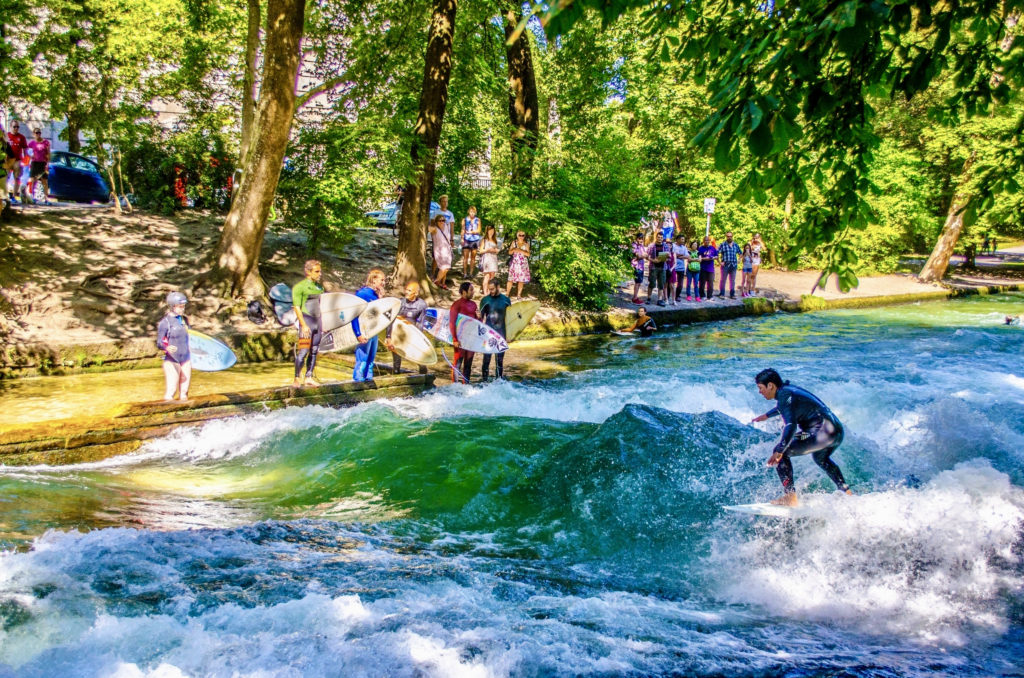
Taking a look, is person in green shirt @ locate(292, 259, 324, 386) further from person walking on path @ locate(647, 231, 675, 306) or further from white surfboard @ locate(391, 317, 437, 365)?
person walking on path @ locate(647, 231, 675, 306)

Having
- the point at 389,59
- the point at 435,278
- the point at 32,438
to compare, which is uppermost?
the point at 389,59

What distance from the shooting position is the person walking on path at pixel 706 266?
21766mm

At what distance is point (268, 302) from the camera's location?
1541 cm

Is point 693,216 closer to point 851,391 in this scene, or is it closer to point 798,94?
point 851,391

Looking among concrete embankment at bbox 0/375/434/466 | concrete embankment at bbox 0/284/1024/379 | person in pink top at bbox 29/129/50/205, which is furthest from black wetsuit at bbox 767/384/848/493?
person in pink top at bbox 29/129/50/205

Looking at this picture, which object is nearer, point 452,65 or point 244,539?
point 244,539

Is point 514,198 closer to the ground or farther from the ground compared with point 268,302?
farther from the ground

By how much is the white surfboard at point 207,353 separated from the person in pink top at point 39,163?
1248 centimetres

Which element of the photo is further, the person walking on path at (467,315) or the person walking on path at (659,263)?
the person walking on path at (659,263)

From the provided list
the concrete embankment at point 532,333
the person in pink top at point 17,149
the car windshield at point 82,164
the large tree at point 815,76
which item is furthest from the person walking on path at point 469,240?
the large tree at point 815,76

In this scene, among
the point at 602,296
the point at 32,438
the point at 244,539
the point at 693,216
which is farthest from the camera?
the point at 693,216

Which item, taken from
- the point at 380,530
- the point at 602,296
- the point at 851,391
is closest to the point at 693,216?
the point at 602,296

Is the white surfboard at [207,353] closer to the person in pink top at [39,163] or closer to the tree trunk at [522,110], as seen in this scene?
the tree trunk at [522,110]

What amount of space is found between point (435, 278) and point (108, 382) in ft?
27.2
